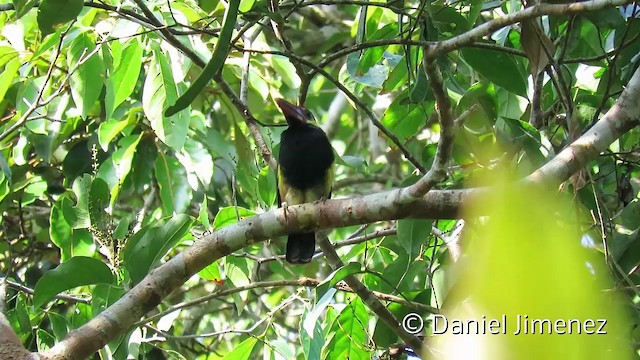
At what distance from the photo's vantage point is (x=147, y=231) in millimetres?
2273

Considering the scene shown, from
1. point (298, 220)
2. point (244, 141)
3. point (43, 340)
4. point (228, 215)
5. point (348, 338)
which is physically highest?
point (244, 141)

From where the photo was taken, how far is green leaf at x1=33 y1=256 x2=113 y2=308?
7.11 feet

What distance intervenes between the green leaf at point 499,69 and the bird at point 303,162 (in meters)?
1.13

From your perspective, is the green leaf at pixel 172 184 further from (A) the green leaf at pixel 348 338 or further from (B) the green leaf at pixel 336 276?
(B) the green leaf at pixel 336 276

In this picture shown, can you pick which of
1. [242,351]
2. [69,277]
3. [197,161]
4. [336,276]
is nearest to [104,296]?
[69,277]

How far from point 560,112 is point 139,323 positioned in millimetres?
1592

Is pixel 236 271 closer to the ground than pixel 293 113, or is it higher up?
closer to the ground


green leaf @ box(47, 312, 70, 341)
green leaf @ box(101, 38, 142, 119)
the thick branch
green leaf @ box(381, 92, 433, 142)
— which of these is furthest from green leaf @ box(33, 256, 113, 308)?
green leaf @ box(381, 92, 433, 142)

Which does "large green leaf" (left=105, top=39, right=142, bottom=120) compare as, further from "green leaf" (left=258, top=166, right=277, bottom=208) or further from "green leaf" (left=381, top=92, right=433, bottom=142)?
"green leaf" (left=381, top=92, right=433, bottom=142)

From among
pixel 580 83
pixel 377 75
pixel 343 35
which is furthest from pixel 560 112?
pixel 343 35

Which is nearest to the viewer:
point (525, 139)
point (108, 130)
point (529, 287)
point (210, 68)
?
point (529, 287)

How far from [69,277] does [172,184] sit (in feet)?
4.05

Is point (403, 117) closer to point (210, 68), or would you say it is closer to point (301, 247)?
point (301, 247)

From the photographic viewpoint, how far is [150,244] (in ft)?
7.38
